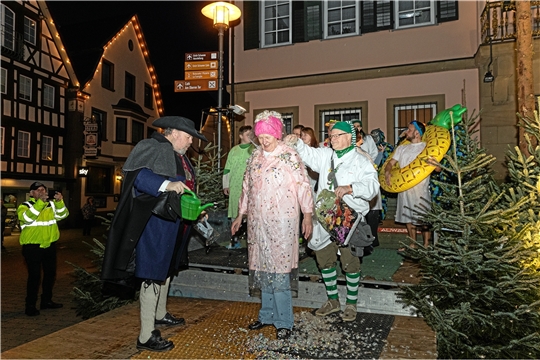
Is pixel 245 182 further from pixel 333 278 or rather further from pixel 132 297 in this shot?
pixel 132 297

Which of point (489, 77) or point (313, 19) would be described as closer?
point (489, 77)

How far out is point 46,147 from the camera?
2255 centimetres

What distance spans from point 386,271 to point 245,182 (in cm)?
251

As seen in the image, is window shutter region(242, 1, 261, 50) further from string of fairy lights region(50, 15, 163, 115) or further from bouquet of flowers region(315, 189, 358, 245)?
string of fairy lights region(50, 15, 163, 115)

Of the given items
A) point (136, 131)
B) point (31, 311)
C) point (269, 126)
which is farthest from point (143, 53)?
point (269, 126)

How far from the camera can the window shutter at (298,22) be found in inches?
543

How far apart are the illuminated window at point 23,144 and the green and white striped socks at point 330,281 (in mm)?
20973

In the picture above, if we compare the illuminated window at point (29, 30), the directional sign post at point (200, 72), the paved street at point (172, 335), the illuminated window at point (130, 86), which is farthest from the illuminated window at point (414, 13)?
the illuminated window at point (130, 86)

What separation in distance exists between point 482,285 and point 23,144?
889 inches

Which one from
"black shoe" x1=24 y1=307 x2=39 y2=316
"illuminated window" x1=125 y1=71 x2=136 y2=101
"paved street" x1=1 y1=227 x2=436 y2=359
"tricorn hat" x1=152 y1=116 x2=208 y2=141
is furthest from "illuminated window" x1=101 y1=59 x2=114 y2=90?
"tricorn hat" x1=152 y1=116 x2=208 y2=141

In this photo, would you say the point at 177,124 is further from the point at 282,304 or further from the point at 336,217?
the point at 282,304

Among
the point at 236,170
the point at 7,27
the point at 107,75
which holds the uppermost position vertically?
the point at 7,27

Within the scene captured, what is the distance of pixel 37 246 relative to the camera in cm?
661

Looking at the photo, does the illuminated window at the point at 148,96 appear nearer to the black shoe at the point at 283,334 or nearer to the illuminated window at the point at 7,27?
the illuminated window at the point at 7,27
